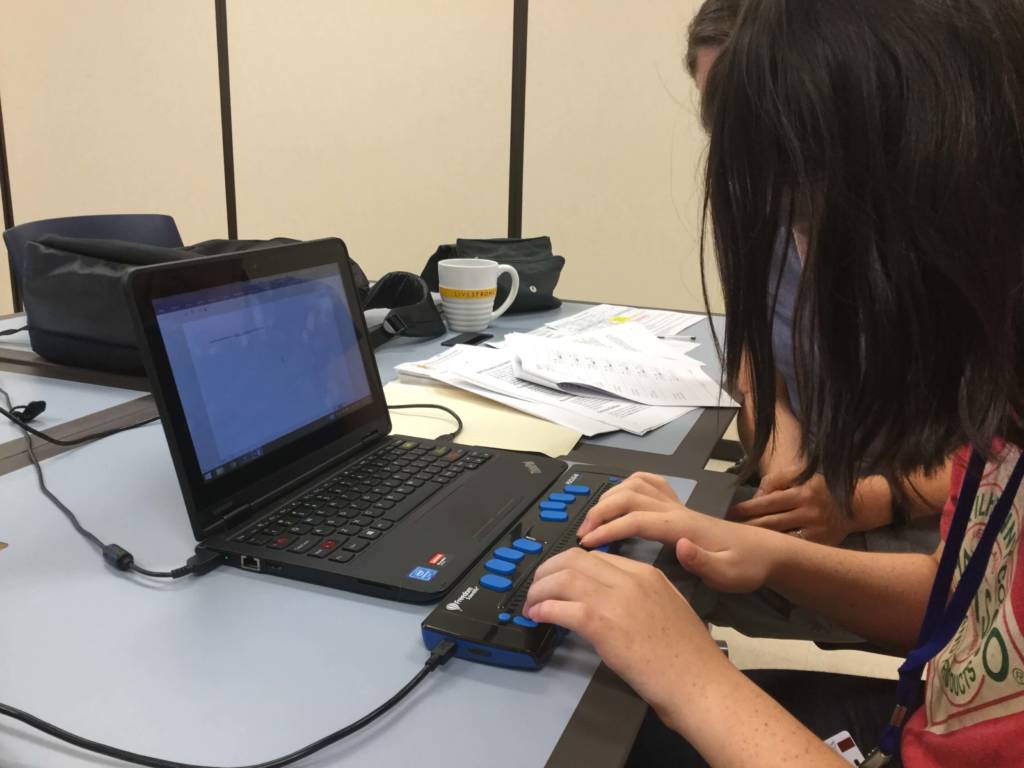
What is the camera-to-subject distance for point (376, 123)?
265 cm

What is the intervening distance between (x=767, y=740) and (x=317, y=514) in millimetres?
363

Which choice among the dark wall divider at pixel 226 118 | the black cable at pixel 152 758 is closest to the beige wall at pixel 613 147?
the dark wall divider at pixel 226 118

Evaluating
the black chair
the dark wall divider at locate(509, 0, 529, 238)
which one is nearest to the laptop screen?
the black chair

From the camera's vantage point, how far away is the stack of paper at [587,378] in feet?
2.98

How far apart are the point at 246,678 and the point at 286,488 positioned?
0.22 meters

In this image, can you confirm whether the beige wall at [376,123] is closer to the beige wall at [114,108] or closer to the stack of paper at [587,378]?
the beige wall at [114,108]

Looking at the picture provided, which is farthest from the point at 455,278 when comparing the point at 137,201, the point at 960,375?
the point at 137,201

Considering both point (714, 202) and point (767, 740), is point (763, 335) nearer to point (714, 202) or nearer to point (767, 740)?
point (714, 202)

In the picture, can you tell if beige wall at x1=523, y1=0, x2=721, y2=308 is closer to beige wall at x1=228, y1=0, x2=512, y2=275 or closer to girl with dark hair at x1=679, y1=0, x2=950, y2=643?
beige wall at x1=228, y1=0, x2=512, y2=275

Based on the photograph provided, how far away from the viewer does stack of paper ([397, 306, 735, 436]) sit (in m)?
0.91

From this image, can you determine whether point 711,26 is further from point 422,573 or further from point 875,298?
point 422,573

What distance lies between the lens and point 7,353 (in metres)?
1.13

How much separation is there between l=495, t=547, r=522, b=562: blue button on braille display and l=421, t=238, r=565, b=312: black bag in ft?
3.04

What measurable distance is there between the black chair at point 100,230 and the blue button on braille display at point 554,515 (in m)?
1.05
